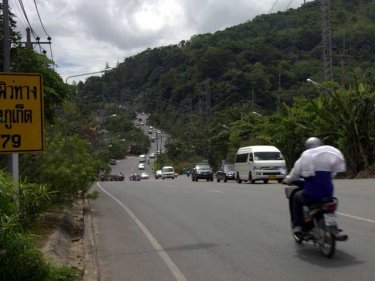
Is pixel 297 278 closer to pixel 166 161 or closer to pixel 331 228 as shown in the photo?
pixel 331 228

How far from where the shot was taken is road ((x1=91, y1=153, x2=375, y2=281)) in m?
7.79

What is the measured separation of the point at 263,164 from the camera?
32.0 m

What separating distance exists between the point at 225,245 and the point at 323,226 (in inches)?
83.4

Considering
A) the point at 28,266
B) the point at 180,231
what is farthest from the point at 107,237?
the point at 28,266

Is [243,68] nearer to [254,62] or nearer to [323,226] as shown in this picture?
[254,62]

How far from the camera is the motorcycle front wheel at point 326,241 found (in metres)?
8.22

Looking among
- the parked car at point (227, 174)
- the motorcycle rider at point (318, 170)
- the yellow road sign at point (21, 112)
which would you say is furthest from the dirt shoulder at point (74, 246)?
the parked car at point (227, 174)

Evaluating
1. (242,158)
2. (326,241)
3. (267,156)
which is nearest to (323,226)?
(326,241)

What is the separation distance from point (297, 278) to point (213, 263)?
157 cm

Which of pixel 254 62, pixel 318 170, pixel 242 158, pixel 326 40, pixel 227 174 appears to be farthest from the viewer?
pixel 254 62

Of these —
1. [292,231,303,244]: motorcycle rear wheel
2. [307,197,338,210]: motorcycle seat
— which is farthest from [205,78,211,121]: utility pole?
[307,197,338,210]: motorcycle seat

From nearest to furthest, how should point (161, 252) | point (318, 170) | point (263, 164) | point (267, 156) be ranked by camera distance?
point (318, 170) → point (161, 252) → point (263, 164) → point (267, 156)

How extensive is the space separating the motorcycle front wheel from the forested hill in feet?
164

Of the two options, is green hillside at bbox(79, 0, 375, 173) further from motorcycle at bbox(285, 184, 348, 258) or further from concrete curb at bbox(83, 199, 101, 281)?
motorcycle at bbox(285, 184, 348, 258)
